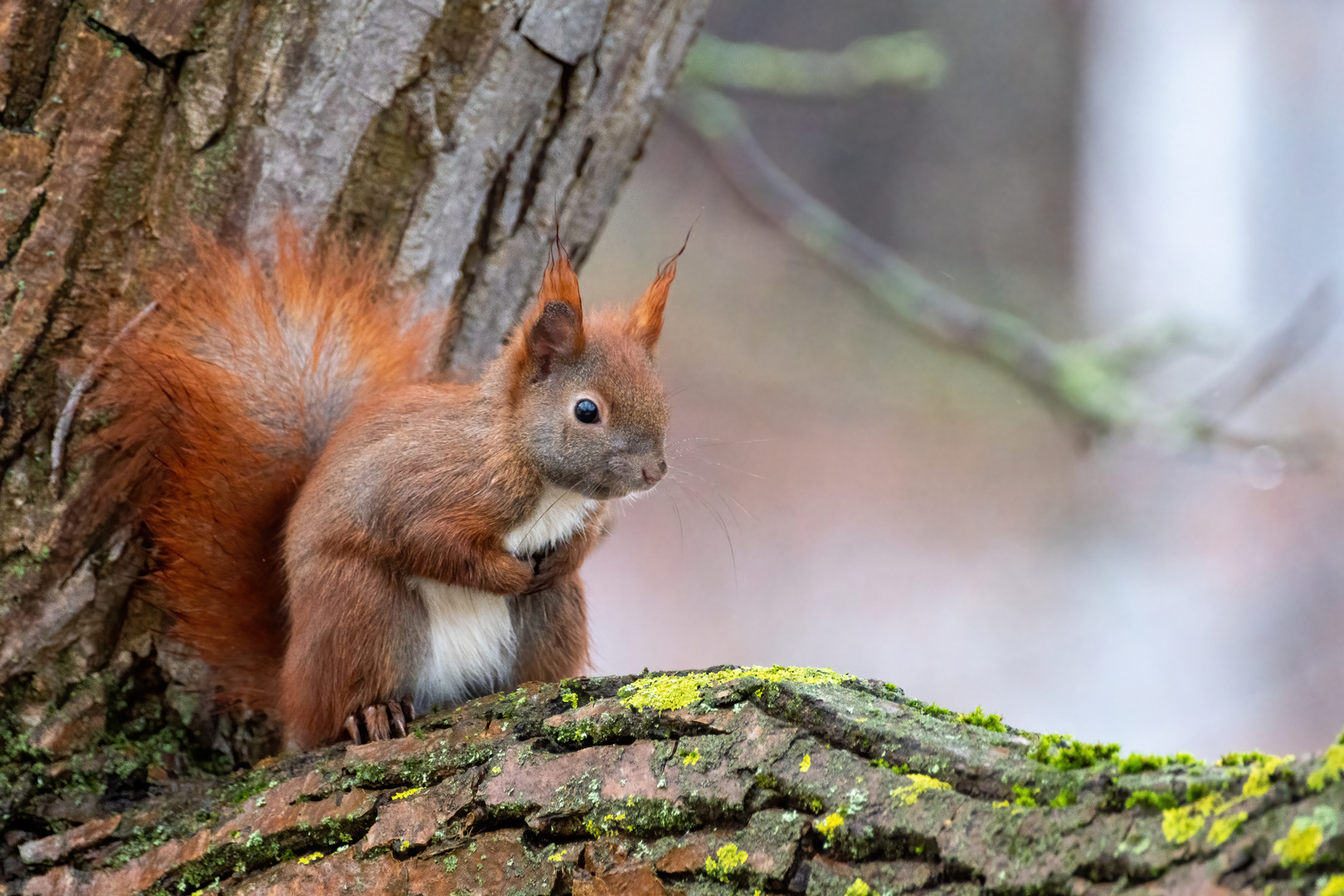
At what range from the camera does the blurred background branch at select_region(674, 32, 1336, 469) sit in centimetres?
227

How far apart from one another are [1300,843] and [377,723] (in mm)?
954

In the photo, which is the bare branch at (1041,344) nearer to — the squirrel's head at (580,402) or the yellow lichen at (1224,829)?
the squirrel's head at (580,402)

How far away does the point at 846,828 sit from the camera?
2.74ft

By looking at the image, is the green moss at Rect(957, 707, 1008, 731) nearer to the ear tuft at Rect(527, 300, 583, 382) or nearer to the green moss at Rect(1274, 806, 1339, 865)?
the green moss at Rect(1274, 806, 1339, 865)

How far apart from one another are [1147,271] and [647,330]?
3484 mm

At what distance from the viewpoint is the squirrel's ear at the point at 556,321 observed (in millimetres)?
1358

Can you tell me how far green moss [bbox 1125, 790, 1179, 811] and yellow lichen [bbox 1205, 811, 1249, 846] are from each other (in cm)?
4

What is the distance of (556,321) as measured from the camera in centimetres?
137

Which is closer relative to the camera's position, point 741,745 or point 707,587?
point 741,745

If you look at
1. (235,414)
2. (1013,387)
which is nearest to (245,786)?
(235,414)

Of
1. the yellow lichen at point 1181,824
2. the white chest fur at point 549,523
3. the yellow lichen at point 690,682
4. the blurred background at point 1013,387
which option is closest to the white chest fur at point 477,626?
the white chest fur at point 549,523

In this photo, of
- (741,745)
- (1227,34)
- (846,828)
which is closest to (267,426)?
(741,745)

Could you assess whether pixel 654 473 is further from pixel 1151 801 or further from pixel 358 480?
pixel 1151 801

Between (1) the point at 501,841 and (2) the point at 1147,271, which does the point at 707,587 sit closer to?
(2) the point at 1147,271
